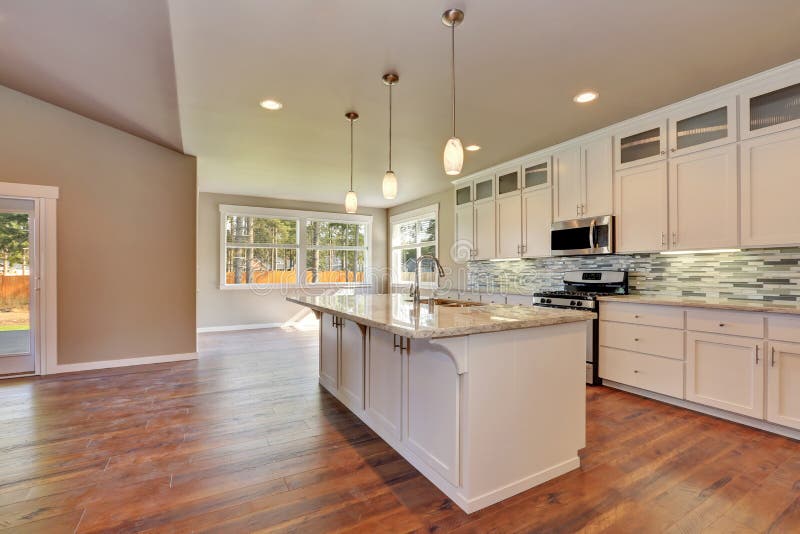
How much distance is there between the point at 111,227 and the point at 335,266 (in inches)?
163

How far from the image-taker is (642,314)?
10.5ft

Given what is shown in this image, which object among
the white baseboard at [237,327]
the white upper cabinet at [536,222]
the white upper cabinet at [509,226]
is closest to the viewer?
the white upper cabinet at [536,222]

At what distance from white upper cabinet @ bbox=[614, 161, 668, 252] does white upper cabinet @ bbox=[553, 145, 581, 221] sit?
0.42 metres

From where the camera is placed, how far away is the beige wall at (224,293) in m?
6.64

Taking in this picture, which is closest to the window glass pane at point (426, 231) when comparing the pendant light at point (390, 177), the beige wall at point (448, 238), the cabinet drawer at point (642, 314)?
the beige wall at point (448, 238)

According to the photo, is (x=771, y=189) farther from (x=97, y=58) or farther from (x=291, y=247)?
(x=291, y=247)

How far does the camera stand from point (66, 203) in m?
3.96

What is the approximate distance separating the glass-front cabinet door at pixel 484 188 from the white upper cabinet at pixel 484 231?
9 centimetres

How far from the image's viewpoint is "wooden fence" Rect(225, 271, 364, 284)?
712 centimetres

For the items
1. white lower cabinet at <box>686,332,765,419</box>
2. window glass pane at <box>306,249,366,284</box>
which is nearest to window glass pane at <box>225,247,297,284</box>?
window glass pane at <box>306,249,366,284</box>

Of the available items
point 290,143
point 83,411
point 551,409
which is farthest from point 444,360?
point 290,143

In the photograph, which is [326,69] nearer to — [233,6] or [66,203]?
[233,6]

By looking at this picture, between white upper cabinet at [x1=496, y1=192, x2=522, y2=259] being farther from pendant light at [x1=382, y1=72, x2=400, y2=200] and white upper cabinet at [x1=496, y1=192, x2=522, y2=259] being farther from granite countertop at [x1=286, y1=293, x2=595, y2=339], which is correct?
granite countertop at [x1=286, y1=293, x2=595, y2=339]

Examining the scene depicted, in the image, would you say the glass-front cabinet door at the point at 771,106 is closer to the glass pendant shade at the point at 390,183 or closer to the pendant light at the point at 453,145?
the pendant light at the point at 453,145
